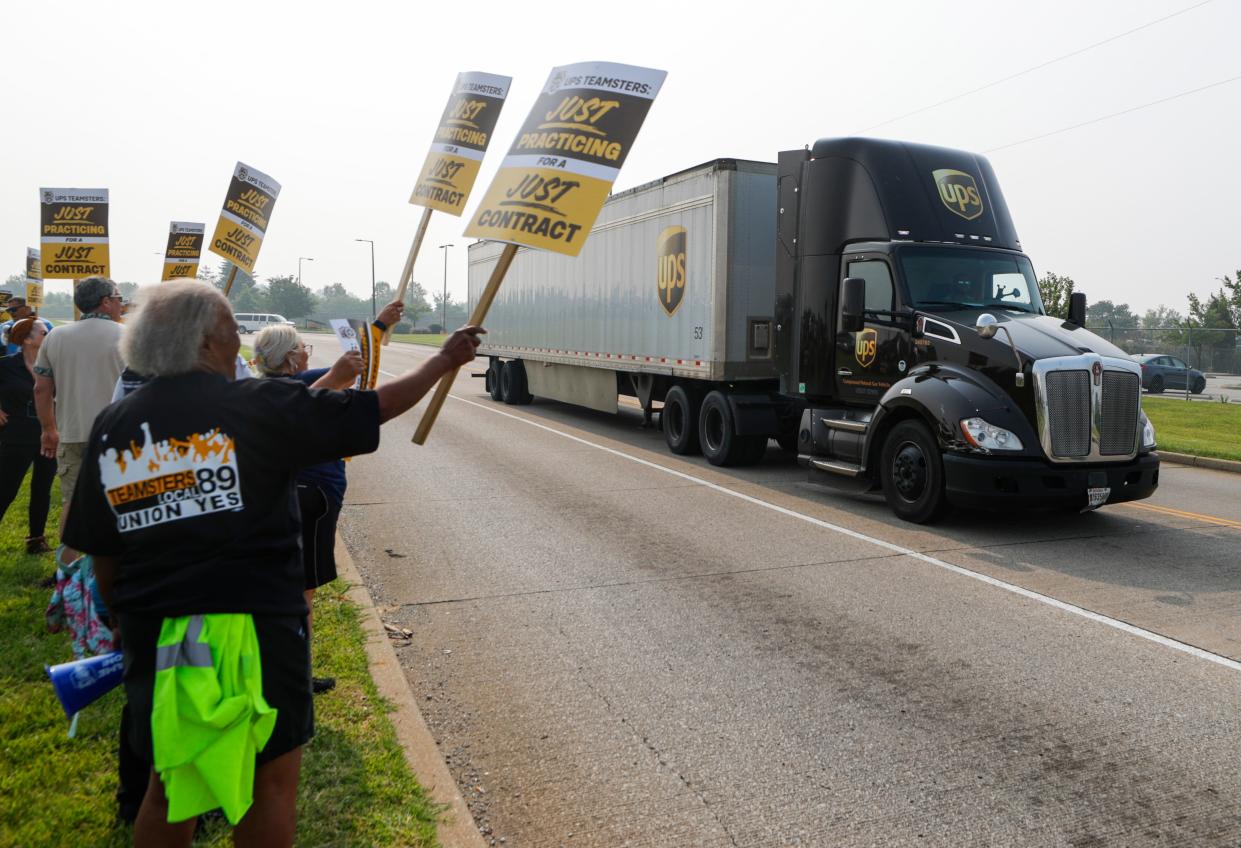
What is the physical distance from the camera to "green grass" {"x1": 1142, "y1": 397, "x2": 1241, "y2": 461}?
1428cm

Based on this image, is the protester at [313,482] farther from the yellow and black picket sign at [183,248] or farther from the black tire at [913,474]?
the yellow and black picket sign at [183,248]

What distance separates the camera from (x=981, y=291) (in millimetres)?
9805

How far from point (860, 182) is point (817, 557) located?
4.70m

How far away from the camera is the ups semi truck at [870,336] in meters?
8.20

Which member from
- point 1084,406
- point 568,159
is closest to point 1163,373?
point 1084,406

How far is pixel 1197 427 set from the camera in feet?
59.6

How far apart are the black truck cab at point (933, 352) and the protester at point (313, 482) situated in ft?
18.9

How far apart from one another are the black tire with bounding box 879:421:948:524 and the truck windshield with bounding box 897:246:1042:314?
1.48 metres

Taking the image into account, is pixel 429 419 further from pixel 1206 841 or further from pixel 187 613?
pixel 1206 841

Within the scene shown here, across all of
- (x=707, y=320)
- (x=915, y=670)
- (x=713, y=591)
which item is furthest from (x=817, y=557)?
(x=707, y=320)

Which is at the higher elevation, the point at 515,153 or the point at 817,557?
the point at 515,153

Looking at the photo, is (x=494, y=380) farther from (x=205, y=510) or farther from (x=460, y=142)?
(x=205, y=510)

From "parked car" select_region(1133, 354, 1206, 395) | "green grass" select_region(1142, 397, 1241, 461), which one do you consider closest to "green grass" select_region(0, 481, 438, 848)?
"green grass" select_region(1142, 397, 1241, 461)

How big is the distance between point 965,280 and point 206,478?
8.95 metres
